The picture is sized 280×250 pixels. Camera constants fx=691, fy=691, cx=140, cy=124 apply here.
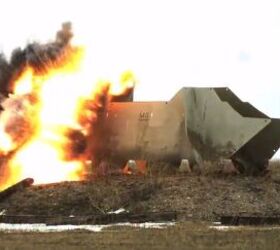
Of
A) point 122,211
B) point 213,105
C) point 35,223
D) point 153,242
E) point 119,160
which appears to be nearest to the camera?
point 153,242

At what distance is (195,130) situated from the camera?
29.0 m

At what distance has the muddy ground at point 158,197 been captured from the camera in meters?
22.6

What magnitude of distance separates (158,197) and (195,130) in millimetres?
5972

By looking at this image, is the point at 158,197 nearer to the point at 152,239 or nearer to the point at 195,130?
the point at 195,130

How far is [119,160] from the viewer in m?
30.8

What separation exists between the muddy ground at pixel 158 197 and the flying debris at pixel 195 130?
215 cm

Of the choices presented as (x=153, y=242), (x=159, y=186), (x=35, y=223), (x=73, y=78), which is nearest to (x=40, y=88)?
(x=73, y=78)

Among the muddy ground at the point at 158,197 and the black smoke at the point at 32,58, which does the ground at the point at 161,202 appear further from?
the black smoke at the point at 32,58

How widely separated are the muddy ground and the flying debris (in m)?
2.15

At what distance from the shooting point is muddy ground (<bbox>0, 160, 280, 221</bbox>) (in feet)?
74.1

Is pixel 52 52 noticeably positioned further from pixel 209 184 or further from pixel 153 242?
pixel 153 242

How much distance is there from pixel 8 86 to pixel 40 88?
1.56m

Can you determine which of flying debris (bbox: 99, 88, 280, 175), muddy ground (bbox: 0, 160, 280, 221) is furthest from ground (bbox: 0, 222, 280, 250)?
flying debris (bbox: 99, 88, 280, 175)

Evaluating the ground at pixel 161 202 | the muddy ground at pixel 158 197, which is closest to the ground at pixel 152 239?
the ground at pixel 161 202
